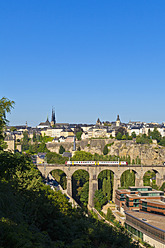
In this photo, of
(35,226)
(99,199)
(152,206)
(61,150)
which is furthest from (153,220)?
(61,150)

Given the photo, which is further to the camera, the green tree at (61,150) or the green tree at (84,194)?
the green tree at (61,150)

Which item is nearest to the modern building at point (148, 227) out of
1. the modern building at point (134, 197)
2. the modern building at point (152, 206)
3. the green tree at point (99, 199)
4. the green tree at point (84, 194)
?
the modern building at point (152, 206)

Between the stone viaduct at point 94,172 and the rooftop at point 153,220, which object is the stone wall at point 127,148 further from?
the rooftop at point 153,220

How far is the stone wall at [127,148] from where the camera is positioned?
320 feet

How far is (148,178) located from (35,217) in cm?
6955

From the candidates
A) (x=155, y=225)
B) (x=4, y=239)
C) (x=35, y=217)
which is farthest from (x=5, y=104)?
(x=155, y=225)

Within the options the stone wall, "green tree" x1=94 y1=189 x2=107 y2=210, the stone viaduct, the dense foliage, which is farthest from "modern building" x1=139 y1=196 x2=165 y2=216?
the stone wall

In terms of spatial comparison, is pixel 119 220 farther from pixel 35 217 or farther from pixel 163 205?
pixel 35 217

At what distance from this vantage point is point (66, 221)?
16.8 metres

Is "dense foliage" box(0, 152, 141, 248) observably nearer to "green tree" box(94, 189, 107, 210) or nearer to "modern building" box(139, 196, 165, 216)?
"modern building" box(139, 196, 165, 216)

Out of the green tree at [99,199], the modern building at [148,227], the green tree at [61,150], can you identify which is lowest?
the green tree at [99,199]

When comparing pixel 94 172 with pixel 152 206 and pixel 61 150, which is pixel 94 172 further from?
pixel 61 150

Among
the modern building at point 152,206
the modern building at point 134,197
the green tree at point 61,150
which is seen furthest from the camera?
the green tree at point 61,150

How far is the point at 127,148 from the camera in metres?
107
